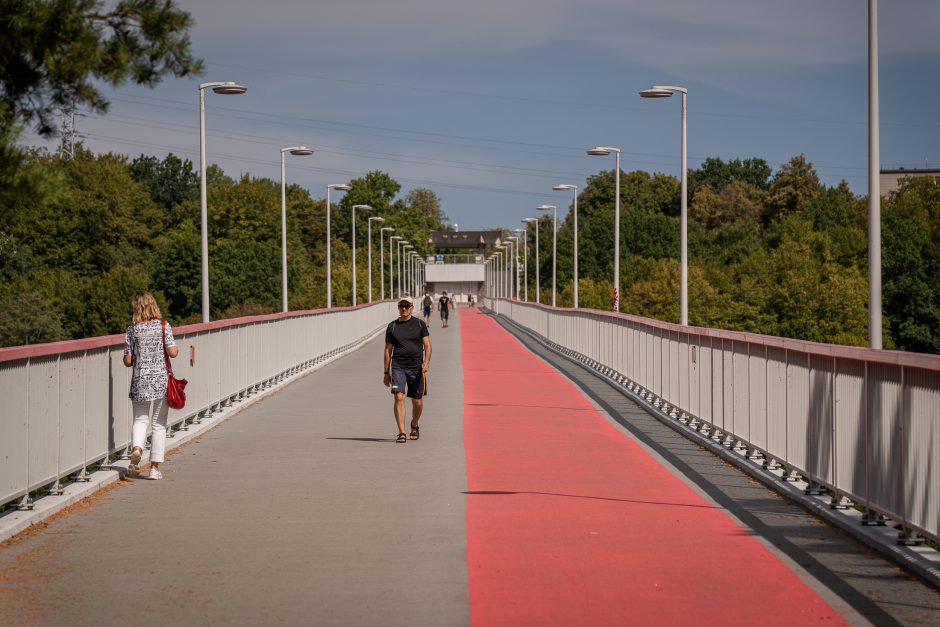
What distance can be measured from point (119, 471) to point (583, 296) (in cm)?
10668

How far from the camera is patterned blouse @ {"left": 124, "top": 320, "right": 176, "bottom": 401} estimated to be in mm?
12766

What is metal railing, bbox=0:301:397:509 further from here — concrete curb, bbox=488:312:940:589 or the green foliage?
the green foliage

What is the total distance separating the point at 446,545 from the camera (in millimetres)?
9094

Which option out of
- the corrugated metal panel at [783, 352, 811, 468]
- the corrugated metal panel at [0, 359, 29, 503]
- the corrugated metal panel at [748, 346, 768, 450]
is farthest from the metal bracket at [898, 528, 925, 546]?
the corrugated metal panel at [0, 359, 29, 503]

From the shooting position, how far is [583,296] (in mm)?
118688

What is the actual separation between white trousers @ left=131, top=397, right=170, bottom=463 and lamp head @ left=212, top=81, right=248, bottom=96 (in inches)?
581

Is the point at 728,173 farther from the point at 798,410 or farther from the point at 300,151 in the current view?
the point at 798,410

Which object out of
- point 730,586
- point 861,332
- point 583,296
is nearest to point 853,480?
point 730,586

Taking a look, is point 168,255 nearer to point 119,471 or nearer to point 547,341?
point 547,341

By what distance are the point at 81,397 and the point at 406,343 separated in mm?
4943

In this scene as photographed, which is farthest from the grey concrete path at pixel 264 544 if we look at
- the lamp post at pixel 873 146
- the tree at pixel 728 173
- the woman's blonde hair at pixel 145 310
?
the tree at pixel 728 173

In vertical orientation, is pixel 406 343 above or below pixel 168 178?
below

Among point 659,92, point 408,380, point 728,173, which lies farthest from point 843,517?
point 728,173

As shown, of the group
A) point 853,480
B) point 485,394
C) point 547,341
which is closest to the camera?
point 853,480
